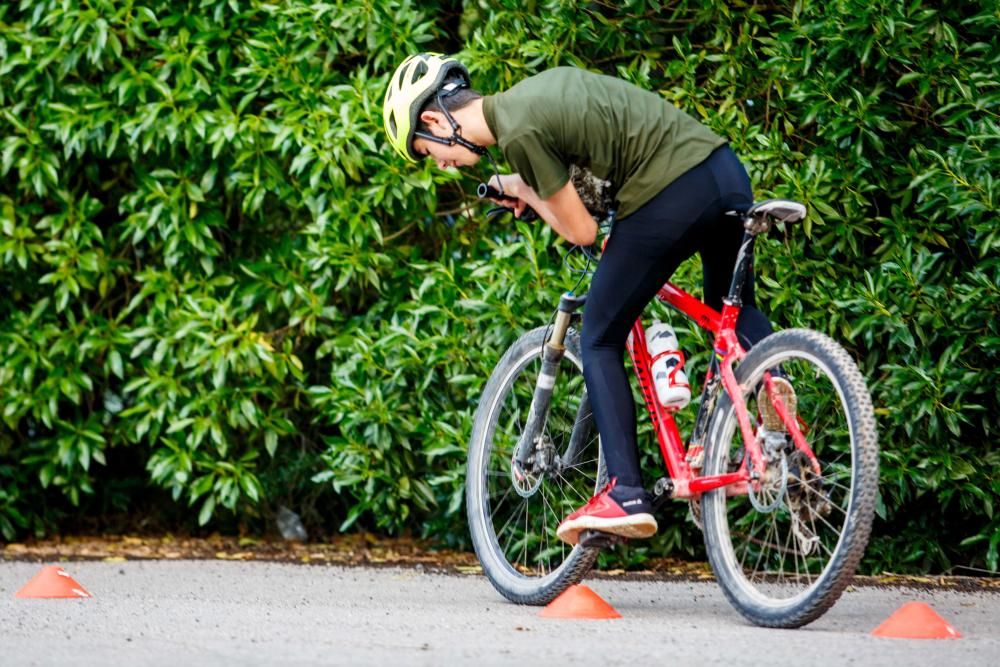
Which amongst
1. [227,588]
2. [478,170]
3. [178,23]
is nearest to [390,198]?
[478,170]

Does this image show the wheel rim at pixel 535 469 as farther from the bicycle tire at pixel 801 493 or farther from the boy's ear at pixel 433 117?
the boy's ear at pixel 433 117

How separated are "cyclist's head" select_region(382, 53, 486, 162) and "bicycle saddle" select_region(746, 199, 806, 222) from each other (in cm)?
93

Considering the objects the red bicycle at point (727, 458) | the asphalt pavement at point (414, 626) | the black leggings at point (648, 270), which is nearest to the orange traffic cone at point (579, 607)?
the asphalt pavement at point (414, 626)

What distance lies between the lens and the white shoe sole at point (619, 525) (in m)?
4.54

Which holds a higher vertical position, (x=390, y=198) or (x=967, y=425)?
(x=390, y=198)

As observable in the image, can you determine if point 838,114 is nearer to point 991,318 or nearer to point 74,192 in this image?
point 991,318

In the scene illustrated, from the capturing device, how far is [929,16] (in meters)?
5.33

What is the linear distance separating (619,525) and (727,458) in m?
0.40

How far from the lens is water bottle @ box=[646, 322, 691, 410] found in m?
4.75

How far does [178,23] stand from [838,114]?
3.12m

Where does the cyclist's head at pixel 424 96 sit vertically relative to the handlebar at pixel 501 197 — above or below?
above

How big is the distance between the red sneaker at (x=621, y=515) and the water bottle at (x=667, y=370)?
0.33m

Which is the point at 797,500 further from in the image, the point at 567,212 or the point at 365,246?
the point at 365,246

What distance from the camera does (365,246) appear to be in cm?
653
